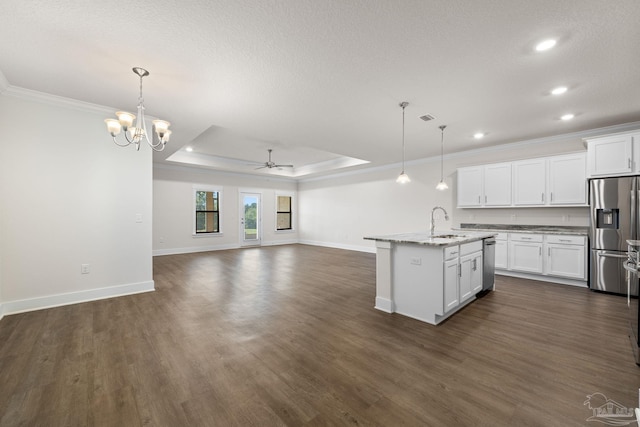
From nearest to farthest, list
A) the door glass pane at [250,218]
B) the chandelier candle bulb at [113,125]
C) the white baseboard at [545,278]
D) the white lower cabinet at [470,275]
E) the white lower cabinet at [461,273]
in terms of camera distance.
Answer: the chandelier candle bulb at [113,125] → the white lower cabinet at [461,273] → the white lower cabinet at [470,275] → the white baseboard at [545,278] → the door glass pane at [250,218]

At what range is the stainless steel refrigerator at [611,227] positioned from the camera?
3.84m

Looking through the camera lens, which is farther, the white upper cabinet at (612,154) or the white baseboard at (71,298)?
the white upper cabinet at (612,154)

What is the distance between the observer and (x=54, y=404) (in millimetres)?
1679

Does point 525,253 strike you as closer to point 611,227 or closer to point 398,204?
point 611,227

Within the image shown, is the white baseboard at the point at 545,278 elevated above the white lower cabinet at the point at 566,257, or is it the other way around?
the white lower cabinet at the point at 566,257

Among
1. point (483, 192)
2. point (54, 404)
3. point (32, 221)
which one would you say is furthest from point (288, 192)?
point (54, 404)

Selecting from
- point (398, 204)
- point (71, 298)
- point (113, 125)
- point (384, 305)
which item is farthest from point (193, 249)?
point (384, 305)

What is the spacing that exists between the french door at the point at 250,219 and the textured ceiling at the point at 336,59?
5237 millimetres

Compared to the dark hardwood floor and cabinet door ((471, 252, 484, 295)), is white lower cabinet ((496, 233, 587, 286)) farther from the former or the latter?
cabinet door ((471, 252, 484, 295))

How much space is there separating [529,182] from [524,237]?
3.57 feet

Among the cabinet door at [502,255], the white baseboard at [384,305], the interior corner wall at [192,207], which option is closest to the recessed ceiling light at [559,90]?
the cabinet door at [502,255]

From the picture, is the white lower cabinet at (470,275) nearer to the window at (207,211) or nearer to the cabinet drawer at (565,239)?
the cabinet drawer at (565,239)

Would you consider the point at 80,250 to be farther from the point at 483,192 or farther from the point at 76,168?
the point at 483,192

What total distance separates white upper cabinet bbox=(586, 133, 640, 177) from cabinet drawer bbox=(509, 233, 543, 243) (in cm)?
126
